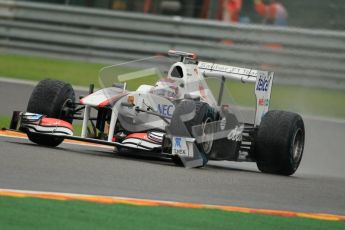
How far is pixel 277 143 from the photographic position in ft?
39.4

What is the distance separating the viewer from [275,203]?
9.57 meters

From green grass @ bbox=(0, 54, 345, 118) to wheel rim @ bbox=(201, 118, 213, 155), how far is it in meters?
8.10

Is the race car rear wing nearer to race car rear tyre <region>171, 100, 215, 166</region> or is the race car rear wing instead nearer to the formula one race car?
the formula one race car

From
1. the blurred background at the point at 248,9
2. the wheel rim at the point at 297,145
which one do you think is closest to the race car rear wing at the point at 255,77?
the wheel rim at the point at 297,145

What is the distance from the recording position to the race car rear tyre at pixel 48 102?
11.7 meters

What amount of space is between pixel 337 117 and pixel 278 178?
8052 mm

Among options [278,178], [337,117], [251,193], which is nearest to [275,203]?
[251,193]

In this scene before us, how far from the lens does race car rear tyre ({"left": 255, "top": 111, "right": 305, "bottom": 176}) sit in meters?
12.0

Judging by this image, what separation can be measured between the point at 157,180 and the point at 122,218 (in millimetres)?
2309

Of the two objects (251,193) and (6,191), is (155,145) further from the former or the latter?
(6,191)

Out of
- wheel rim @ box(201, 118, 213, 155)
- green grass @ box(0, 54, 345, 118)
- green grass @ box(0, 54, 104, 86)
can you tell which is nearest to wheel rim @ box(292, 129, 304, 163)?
wheel rim @ box(201, 118, 213, 155)

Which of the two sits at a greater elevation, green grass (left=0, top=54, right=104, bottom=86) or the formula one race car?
the formula one race car

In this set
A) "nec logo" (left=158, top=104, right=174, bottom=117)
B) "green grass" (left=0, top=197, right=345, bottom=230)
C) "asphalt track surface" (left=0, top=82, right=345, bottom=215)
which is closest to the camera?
"green grass" (left=0, top=197, right=345, bottom=230)

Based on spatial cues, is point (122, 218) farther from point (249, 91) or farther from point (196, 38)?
point (196, 38)
